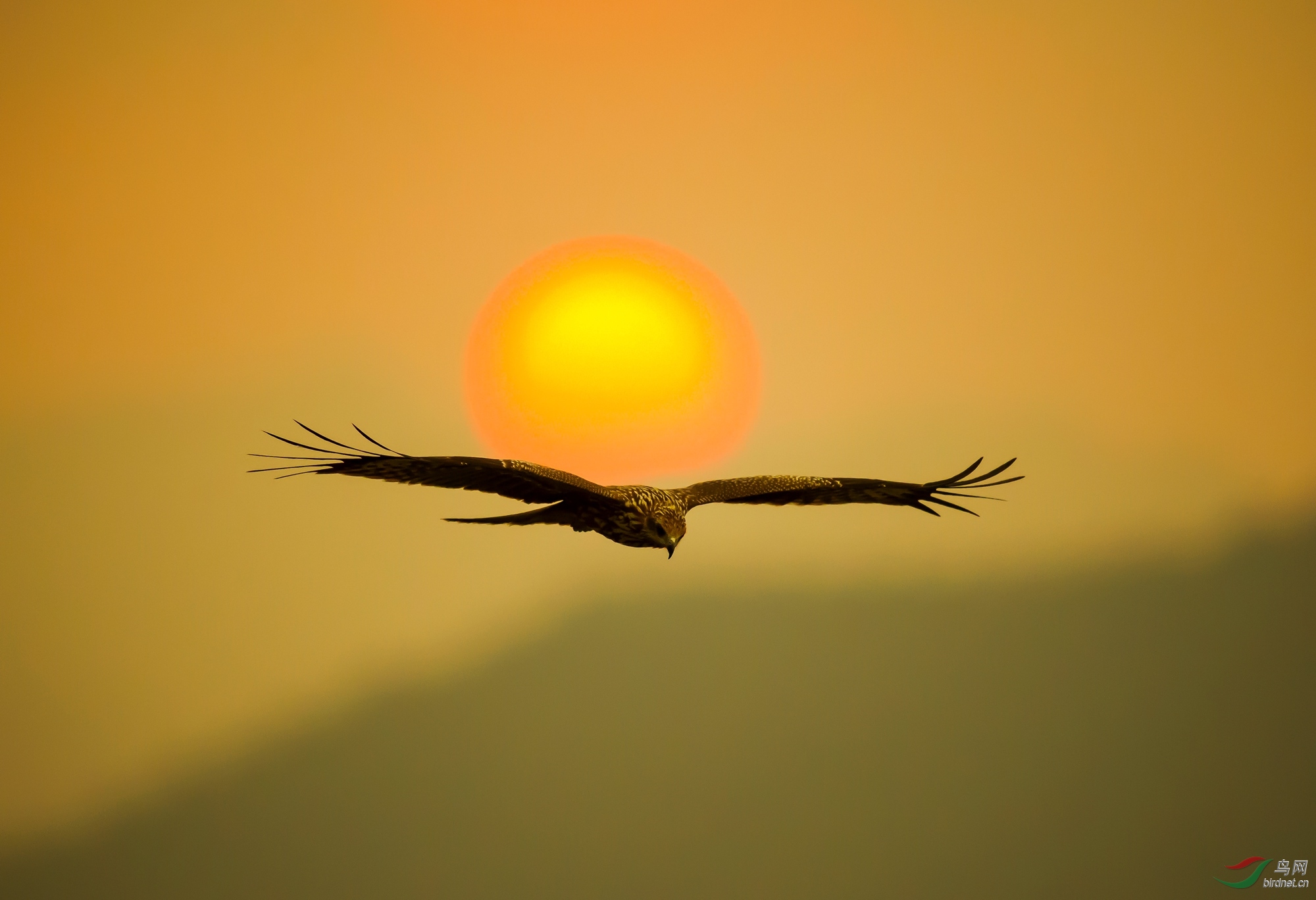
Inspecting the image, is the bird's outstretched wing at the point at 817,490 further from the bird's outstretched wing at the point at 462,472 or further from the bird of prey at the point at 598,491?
the bird's outstretched wing at the point at 462,472

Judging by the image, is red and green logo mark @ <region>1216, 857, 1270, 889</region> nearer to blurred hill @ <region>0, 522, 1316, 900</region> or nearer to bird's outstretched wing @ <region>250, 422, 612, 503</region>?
blurred hill @ <region>0, 522, 1316, 900</region>

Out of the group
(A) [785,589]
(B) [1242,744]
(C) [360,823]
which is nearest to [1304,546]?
(B) [1242,744]

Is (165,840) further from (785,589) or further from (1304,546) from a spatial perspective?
(1304,546)

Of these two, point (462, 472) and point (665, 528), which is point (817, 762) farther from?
point (462, 472)

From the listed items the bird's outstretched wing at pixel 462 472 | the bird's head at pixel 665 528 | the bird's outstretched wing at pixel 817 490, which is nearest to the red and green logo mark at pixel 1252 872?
the bird's outstretched wing at pixel 817 490

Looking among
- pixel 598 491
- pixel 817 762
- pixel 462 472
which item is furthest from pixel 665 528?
pixel 817 762

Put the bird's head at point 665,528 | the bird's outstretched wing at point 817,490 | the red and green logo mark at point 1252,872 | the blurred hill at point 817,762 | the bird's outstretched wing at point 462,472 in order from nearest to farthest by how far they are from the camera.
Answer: the bird's outstretched wing at point 462,472
the bird's head at point 665,528
the bird's outstretched wing at point 817,490
the blurred hill at point 817,762
the red and green logo mark at point 1252,872
